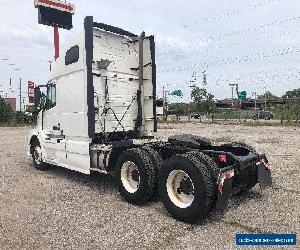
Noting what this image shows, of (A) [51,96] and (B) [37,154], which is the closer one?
(A) [51,96]

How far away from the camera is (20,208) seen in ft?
20.9

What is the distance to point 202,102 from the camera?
5566 centimetres

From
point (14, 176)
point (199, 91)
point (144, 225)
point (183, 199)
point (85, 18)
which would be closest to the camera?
point (144, 225)

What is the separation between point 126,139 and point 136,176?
6.31ft

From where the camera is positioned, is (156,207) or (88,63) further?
(88,63)

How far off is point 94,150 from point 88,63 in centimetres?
213

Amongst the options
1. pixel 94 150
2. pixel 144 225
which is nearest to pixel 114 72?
pixel 94 150

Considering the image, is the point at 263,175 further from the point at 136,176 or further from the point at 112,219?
the point at 112,219

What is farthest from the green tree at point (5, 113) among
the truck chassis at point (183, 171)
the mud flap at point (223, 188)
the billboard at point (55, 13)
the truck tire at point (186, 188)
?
the mud flap at point (223, 188)

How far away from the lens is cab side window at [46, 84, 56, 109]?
30.5ft

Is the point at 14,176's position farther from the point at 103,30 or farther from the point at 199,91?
the point at 199,91

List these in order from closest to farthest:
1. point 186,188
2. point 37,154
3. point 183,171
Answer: point 183,171
point 186,188
point 37,154

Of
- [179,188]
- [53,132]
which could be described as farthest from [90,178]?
[179,188]

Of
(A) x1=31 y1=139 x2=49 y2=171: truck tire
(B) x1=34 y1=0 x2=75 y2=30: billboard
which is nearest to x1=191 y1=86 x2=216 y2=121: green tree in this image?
(B) x1=34 y1=0 x2=75 y2=30: billboard
